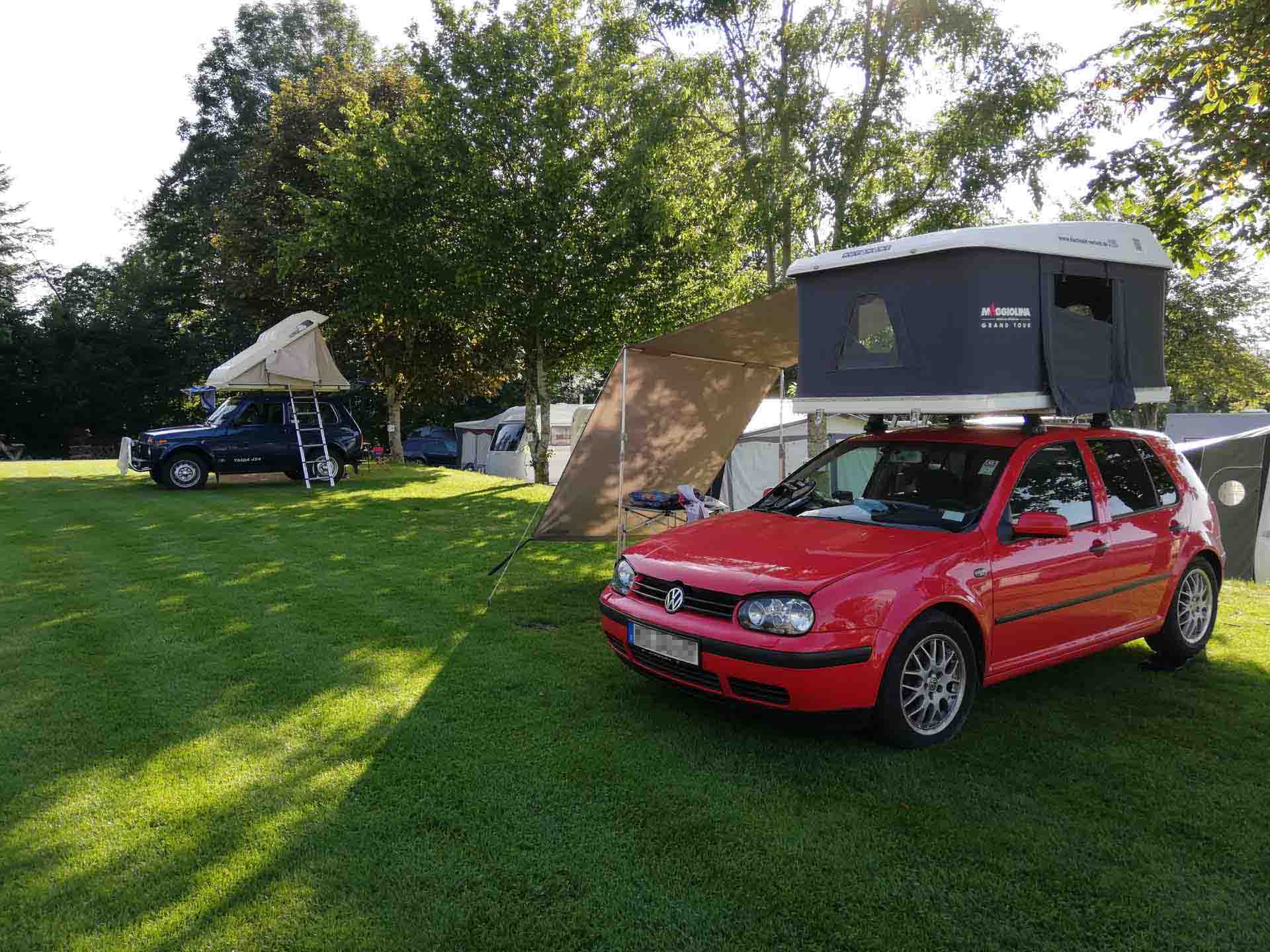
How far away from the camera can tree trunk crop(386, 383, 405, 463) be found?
24.0 meters

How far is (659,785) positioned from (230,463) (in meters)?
15.6

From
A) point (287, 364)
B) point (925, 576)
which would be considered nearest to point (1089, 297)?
point (925, 576)

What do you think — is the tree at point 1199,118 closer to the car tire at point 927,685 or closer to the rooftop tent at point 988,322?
the rooftop tent at point 988,322

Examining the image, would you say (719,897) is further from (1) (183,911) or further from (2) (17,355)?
(2) (17,355)

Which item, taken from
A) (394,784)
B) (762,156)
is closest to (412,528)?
(762,156)

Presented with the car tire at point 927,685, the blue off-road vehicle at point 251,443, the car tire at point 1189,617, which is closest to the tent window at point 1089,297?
the car tire at point 1189,617

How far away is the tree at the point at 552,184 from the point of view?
15742mm

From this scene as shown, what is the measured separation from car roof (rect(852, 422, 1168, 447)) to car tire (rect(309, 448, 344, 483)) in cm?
1447

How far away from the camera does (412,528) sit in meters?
11.9

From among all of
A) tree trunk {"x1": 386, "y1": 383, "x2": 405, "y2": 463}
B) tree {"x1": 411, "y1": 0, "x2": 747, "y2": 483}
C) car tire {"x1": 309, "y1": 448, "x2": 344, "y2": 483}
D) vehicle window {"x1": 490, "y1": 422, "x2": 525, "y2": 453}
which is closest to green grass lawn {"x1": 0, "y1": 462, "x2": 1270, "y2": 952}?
tree {"x1": 411, "y1": 0, "x2": 747, "y2": 483}

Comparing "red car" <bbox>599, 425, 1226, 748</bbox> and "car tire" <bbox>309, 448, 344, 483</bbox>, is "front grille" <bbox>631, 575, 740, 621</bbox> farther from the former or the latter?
"car tire" <bbox>309, 448, 344, 483</bbox>

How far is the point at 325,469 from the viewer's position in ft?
60.0

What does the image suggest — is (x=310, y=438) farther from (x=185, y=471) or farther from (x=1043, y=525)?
(x=1043, y=525)

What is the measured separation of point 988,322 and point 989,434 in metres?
0.72
